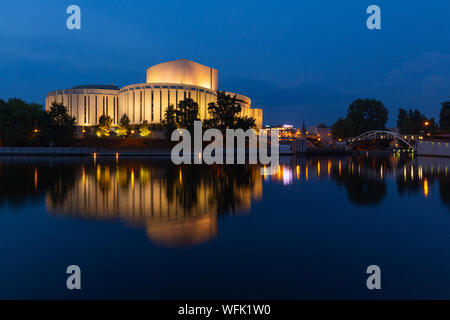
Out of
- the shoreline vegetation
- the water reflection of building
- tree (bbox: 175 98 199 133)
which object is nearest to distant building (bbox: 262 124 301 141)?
the shoreline vegetation

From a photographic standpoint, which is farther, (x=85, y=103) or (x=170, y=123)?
(x=85, y=103)

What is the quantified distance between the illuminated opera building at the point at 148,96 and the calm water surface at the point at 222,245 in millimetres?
64846

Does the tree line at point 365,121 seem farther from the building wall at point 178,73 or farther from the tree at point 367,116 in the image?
the building wall at point 178,73

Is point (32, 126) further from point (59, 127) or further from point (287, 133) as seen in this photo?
point (287, 133)

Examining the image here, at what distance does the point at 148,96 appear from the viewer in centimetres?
7400

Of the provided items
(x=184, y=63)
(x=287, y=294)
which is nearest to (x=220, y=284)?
(x=287, y=294)

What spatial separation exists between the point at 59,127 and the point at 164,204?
5638 centimetres

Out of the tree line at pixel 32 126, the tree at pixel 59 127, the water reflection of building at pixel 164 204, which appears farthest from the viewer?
the tree at pixel 59 127

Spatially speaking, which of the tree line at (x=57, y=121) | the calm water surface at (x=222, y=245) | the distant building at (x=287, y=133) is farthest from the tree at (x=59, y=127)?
the distant building at (x=287, y=133)

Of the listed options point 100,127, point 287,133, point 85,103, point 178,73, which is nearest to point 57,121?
point 100,127

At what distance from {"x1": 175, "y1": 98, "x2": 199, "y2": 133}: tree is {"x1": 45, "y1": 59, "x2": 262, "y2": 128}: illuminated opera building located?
17180 millimetres

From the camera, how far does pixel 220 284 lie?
4.60 metres

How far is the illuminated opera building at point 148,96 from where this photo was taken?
Result: 243 feet

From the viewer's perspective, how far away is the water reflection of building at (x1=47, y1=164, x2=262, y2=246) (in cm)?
743
